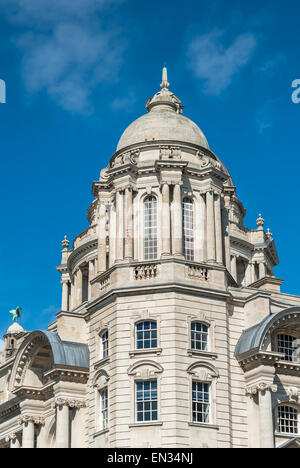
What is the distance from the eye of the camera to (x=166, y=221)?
54.5 meters

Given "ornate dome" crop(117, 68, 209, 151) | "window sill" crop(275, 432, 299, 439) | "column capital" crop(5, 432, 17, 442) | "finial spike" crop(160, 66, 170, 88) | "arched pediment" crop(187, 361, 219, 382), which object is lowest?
"window sill" crop(275, 432, 299, 439)

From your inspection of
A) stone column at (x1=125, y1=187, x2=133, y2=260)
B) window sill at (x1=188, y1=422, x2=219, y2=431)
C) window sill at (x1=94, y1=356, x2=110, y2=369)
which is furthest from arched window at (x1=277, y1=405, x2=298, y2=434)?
stone column at (x1=125, y1=187, x2=133, y2=260)

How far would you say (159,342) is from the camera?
50875 millimetres

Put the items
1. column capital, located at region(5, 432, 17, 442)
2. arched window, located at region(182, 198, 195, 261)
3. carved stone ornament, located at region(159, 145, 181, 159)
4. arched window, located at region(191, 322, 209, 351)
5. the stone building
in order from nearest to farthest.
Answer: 1. the stone building
2. arched window, located at region(191, 322, 209, 351)
3. arched window, located at region(182, 198, 195, 261)
4. carved stone ornament, located at region(159, 145, 181, 159)
5. column capital, located at region(5, 432, 17, 442)

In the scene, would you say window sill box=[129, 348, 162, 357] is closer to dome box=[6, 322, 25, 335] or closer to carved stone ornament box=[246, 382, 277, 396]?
carved stone ornament box=[246, 382, 277, 396]

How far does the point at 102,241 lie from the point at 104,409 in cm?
1056

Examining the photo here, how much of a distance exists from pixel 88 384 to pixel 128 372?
425 centimetres

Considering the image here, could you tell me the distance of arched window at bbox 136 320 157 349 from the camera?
51.3 m

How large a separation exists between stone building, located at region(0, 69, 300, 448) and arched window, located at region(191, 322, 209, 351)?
7cm

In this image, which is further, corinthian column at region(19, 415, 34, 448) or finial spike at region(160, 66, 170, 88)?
finial spike at region(160, 66, 170, 88)

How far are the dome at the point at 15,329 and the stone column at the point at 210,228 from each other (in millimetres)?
35905
